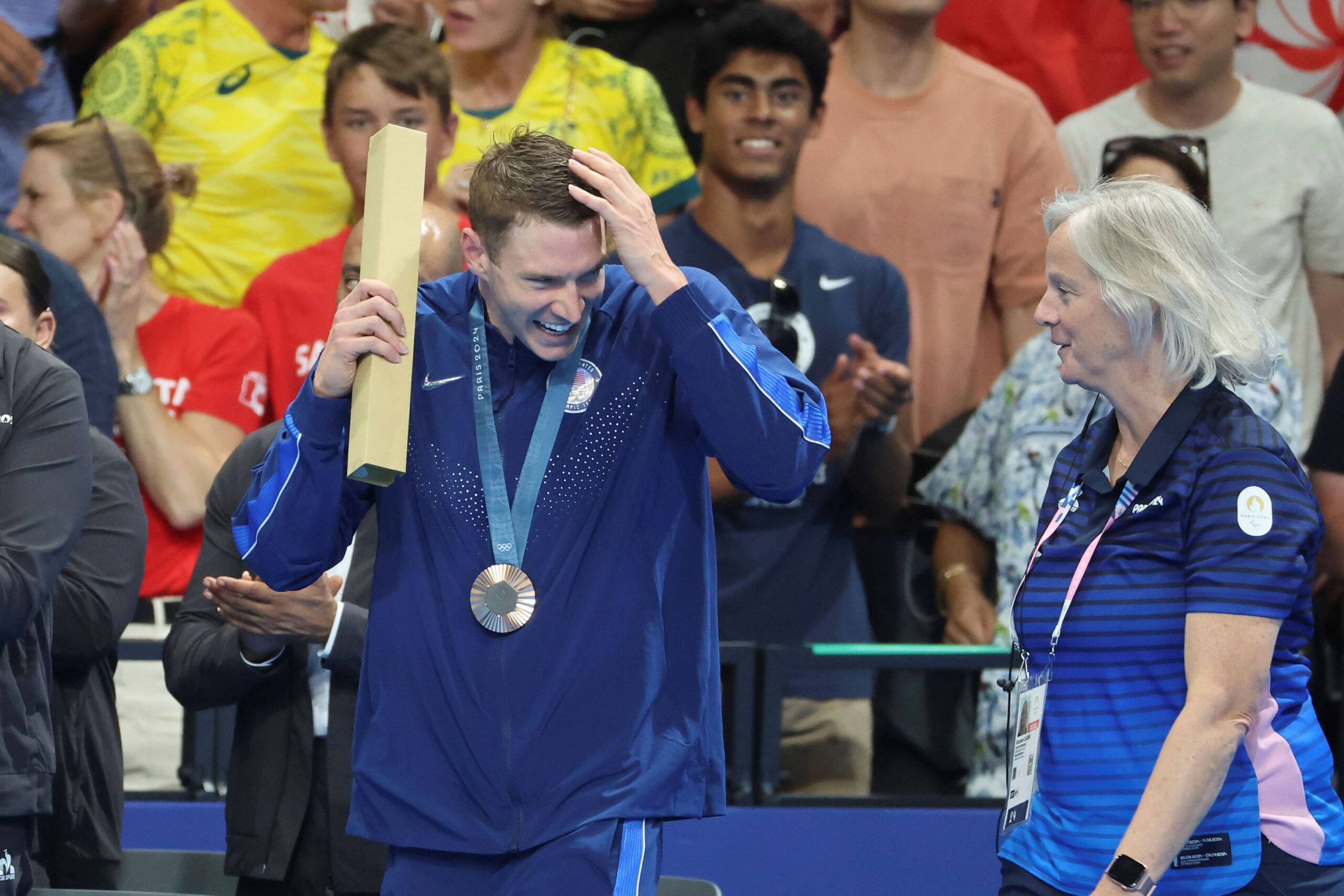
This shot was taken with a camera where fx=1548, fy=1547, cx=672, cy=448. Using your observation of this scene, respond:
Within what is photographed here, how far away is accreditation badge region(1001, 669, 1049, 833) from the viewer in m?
2.19

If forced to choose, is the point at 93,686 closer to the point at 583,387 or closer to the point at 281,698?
the point at 281,698

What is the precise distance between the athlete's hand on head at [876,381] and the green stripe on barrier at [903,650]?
25.8 inches

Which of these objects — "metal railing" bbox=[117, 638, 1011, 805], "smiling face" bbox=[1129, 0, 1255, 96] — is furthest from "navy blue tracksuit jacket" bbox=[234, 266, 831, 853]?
"smiling face" bbox=[1129, 0, 1255, 96]

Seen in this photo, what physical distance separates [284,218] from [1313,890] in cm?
359

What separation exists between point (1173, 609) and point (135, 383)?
117 inches

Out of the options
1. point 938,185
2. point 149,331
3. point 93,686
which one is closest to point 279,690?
point 93,686

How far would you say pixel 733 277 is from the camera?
4.43m

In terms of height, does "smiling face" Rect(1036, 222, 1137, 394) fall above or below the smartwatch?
above

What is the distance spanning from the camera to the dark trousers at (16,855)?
2.29 m

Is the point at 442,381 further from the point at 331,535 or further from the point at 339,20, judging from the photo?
the point at 339,20

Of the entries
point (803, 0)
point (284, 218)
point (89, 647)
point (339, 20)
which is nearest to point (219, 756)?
point (89, 647)

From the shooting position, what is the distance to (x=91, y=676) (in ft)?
9.79

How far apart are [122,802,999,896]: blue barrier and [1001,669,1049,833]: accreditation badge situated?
1.62 m

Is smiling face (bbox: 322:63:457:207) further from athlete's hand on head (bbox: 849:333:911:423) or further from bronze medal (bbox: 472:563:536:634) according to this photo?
bronze medal (bbox: 472:563:536:634)
